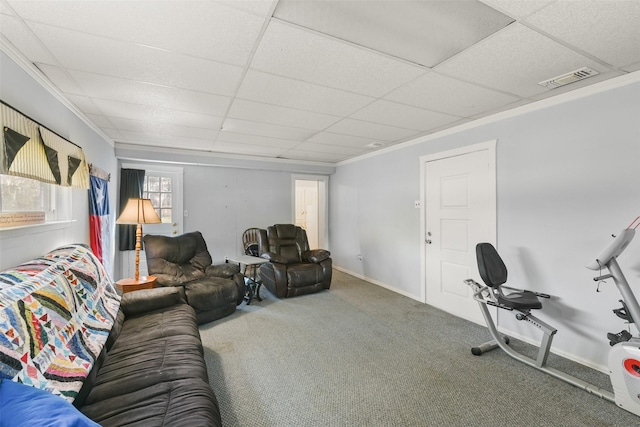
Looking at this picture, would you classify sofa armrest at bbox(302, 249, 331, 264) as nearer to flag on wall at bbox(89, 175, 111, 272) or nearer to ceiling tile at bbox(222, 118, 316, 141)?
ceiling tile at bbox(222, 118, 316, 141)

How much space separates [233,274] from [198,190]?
2.12 metres

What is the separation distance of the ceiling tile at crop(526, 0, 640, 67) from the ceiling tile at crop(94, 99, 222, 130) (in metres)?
2.84

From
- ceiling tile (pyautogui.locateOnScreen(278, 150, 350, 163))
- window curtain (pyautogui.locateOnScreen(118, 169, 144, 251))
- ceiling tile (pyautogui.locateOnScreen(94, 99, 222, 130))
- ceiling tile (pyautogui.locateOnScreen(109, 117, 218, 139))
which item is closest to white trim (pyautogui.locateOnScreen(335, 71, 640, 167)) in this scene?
ceiling tile (pyautogui.locateOnScreen(278, 150, 350, 163))

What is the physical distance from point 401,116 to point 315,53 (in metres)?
1.50

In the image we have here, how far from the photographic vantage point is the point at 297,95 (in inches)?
97.0

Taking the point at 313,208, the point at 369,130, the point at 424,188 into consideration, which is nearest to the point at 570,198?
the point at 424,188

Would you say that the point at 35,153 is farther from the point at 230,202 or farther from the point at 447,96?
the point at 230,202

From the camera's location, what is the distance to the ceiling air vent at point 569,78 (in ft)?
6.68

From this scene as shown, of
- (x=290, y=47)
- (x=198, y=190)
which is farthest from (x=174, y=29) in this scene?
(x=198, y=190)

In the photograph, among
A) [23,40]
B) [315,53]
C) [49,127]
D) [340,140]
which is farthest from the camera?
[340,140]

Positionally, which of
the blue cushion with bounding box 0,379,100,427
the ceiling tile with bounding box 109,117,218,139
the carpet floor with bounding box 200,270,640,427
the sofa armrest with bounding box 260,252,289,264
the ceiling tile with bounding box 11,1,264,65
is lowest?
the carpet floor with bounding box 200,270,640,427

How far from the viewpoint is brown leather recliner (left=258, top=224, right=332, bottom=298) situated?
13.5 ft

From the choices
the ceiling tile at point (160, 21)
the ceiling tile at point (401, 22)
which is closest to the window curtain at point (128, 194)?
the ceiling tile at point (160, 21)

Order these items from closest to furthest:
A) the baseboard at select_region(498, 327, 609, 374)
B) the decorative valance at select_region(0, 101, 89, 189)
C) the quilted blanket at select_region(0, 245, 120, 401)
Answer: the quilted blanket at select_region(0, 245, 120, 401), the decorative valance at select_region(0, 101, 89, 189), the baseboard at select_region(498, 327, 609, 374)
